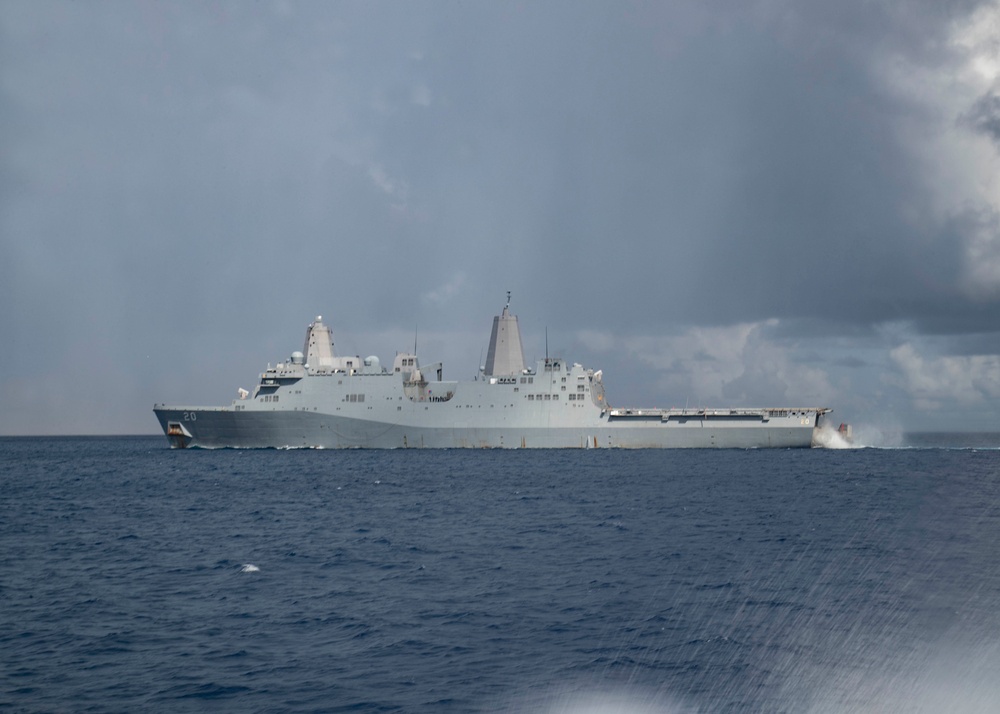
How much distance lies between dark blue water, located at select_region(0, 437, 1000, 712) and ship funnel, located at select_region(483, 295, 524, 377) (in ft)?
108

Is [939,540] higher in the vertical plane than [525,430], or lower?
lower

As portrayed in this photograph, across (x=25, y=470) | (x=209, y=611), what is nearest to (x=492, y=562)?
(x=209, y=611)

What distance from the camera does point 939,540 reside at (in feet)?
70.4

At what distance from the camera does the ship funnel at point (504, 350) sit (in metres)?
65.3

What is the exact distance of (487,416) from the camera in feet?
201

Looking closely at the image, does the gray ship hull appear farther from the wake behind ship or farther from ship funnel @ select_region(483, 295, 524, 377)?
ship funnel @ select_region(483, 295, 524, 377)

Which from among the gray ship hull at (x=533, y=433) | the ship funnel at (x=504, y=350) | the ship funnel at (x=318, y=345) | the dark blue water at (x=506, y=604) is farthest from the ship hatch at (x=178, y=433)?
the dark blue water at (x=506, y=604)

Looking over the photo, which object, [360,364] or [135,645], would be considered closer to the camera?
[135,645]

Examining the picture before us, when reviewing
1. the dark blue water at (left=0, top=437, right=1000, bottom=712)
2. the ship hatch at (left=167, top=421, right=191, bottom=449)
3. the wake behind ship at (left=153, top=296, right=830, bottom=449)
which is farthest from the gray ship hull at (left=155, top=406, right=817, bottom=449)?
the dark blue water at (left=0, top=437, right=1000, bottom=712)

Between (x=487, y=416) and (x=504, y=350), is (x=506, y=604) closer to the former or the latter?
(x=487, y=416)

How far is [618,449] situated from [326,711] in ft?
177

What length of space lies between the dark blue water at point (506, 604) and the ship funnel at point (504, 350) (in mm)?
32831

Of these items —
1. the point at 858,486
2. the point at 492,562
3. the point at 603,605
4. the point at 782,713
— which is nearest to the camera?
the point at 782,713

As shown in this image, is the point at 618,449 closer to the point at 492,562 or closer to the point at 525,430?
the point at 525,430
